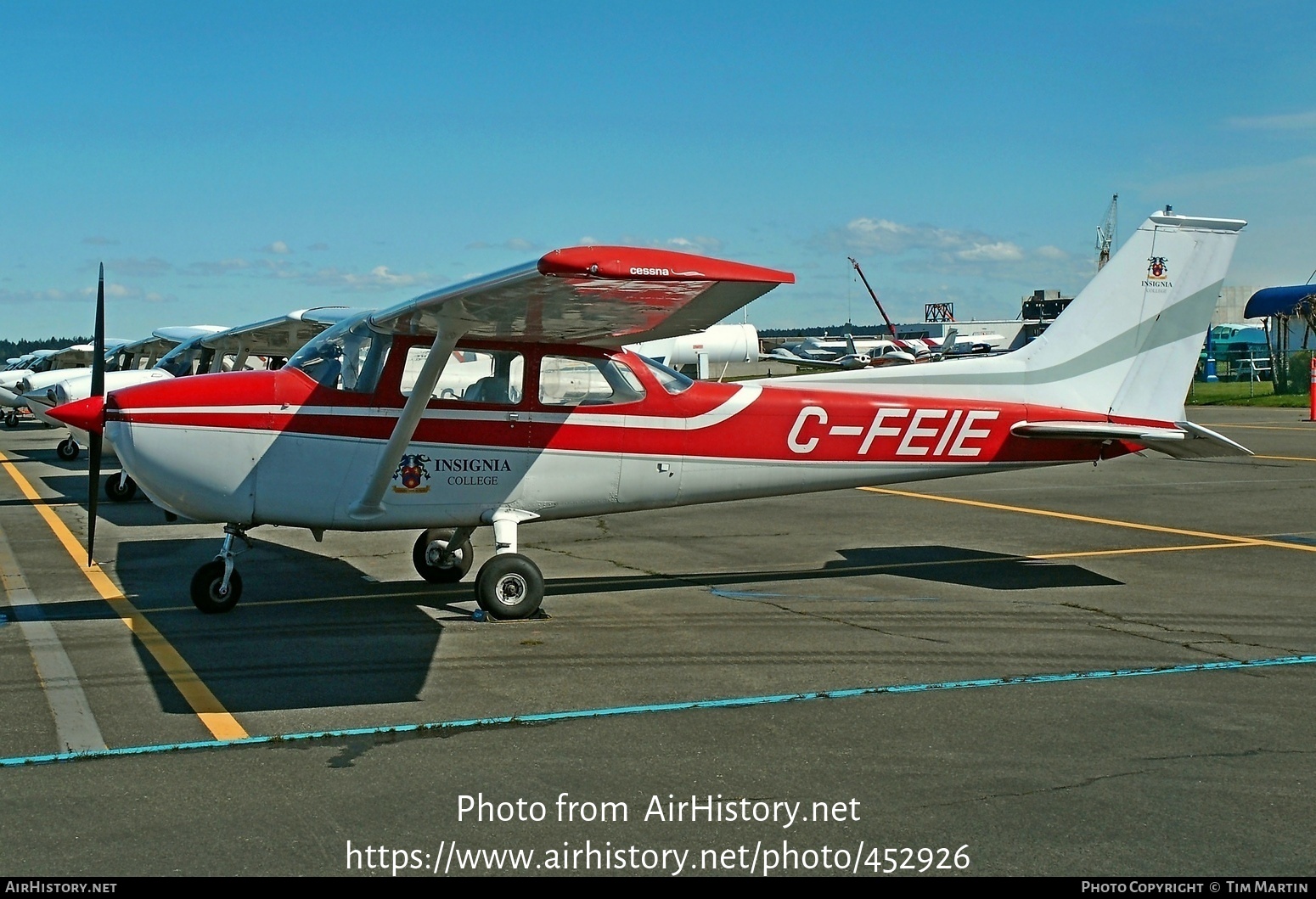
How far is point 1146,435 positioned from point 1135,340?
3.56 feet

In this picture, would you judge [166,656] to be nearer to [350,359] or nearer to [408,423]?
[408,423]

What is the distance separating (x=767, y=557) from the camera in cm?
1134

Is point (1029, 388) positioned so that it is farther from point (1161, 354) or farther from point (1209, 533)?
point (1209, 533)

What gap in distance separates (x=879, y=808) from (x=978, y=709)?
5.24ft

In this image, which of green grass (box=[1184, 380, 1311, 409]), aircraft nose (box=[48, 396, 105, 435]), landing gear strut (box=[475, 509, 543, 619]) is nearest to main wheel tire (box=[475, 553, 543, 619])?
landing gear strut (box=[475, 509, 543, 619])

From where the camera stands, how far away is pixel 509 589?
8492mm

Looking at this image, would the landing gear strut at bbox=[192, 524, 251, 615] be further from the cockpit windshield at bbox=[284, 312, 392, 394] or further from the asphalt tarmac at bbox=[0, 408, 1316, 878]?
the cockpit windshield at bbox=[284, 312, 392, 394]

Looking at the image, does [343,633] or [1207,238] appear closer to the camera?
[343,633]

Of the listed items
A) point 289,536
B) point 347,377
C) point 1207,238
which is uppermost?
point 1207,238

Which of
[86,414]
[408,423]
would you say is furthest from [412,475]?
[86,414]
